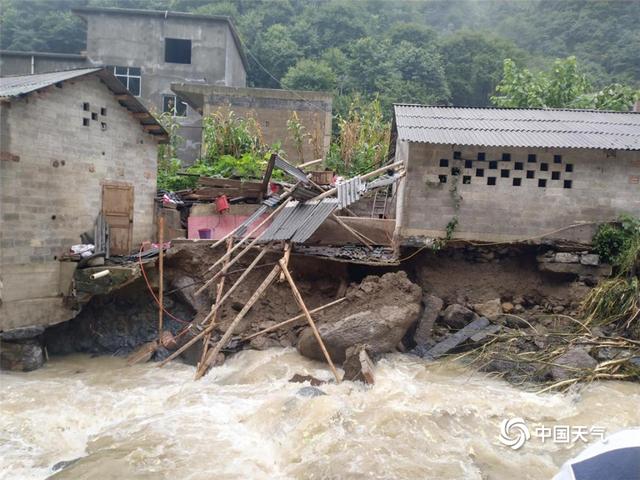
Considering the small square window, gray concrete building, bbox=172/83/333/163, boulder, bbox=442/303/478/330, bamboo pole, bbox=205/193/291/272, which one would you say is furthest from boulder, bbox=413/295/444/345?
the small square window

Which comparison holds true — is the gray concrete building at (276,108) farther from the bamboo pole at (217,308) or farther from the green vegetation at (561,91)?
the bamboo pole at (217,308)

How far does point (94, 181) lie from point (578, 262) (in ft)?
34.9

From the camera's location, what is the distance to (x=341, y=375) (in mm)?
8555

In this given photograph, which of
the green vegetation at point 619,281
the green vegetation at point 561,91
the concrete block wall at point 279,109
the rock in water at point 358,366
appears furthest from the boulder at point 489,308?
the green vegetation at point 561,91

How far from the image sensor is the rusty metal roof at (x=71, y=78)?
374 inches

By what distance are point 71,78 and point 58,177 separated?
83.3 inches

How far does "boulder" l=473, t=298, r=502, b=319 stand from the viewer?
31.7 feet

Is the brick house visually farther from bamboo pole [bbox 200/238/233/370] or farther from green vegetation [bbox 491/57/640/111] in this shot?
green vegetation [bbox 491/57/640/111]

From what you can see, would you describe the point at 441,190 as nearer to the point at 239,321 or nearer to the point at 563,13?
the point at 239,321

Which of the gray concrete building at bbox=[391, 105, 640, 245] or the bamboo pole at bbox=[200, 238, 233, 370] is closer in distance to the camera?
the bamboo pole at bbox=[200, 238, 233, 370]

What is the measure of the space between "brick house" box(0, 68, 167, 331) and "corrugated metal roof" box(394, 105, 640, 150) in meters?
6.70

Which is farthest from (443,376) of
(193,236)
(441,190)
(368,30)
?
(368,30)

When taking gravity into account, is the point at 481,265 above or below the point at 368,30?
below

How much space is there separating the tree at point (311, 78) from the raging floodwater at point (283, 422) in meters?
21.3
